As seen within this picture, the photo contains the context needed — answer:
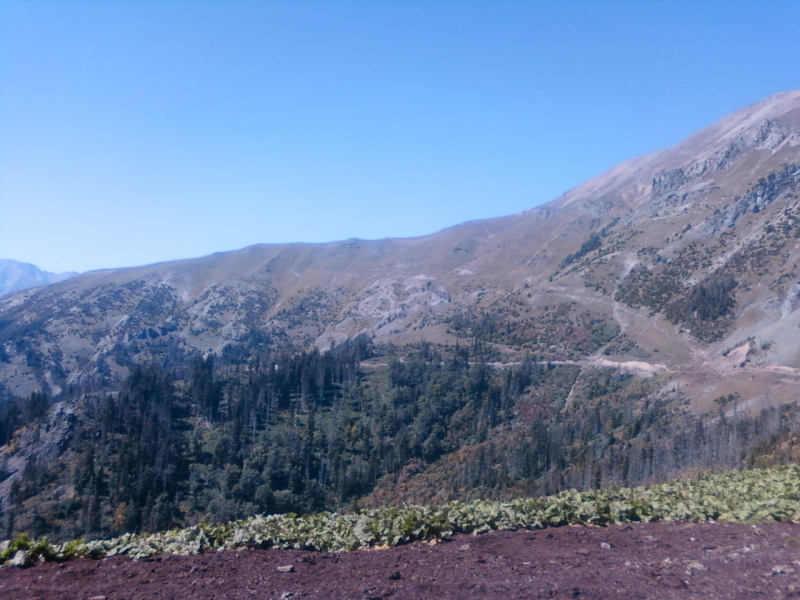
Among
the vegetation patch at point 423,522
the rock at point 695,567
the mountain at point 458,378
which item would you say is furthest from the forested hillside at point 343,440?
the rock at point 695,567

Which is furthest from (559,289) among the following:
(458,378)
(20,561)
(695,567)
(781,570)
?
(20,561)

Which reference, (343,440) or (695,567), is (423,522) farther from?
(343,440)

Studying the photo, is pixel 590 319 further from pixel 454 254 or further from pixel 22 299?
pixel 22 299

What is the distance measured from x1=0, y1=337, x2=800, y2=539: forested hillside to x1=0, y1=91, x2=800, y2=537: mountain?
265 mm

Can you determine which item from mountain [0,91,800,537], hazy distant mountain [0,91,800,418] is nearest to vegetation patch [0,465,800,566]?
mountain [0,91,800,537]

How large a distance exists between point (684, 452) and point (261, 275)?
146 metres

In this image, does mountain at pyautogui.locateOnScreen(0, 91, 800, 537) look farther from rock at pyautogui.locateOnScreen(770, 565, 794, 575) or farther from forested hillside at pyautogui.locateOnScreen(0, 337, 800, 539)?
rock at pyautogui.locateOnScreen(770, 565, 794, 575)

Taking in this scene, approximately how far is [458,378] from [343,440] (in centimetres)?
1772

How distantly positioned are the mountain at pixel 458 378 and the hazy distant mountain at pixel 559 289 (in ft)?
1.63

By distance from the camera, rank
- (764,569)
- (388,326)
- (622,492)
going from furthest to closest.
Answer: (388,326) < (622,492) < (764,569)

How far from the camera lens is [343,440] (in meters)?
56.2

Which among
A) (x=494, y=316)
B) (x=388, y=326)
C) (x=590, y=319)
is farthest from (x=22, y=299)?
(x=590, y=319)

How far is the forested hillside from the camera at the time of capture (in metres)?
39.1

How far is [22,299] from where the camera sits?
14425 centimetres
